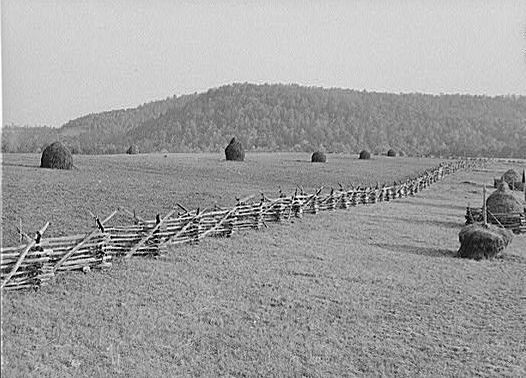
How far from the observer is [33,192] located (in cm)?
2228

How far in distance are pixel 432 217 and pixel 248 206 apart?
1246 centimetres

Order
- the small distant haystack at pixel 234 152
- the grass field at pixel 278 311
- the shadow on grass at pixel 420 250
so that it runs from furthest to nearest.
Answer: the small distant haystack at pixel 234 152
the shadow on grass at pixel 420 250
the grass field at pixel 278 311

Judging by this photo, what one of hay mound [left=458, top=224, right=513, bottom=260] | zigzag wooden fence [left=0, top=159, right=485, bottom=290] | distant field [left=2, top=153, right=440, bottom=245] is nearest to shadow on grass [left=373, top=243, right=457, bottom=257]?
hay mound [left=458, top=224, right=513, bottom=260]

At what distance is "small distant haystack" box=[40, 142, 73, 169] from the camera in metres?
32.9

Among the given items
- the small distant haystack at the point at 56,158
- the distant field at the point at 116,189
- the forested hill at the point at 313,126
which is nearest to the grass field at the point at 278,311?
the distant field at the point at 116,189

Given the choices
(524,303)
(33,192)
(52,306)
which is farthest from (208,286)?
(33,192)

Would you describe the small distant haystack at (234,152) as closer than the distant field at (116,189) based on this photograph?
No

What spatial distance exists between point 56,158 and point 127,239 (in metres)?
20.6

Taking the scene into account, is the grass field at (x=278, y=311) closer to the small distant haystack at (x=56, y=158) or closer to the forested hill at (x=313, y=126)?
the small distant haystack at (x=56, y=158)

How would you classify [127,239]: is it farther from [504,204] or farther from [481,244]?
[504,204]

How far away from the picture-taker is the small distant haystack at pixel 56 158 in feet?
108

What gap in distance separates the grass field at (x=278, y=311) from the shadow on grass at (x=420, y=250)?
40 mm

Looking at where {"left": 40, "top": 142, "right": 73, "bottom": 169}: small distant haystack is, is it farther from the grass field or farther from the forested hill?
the forested hill

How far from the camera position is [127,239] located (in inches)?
566
